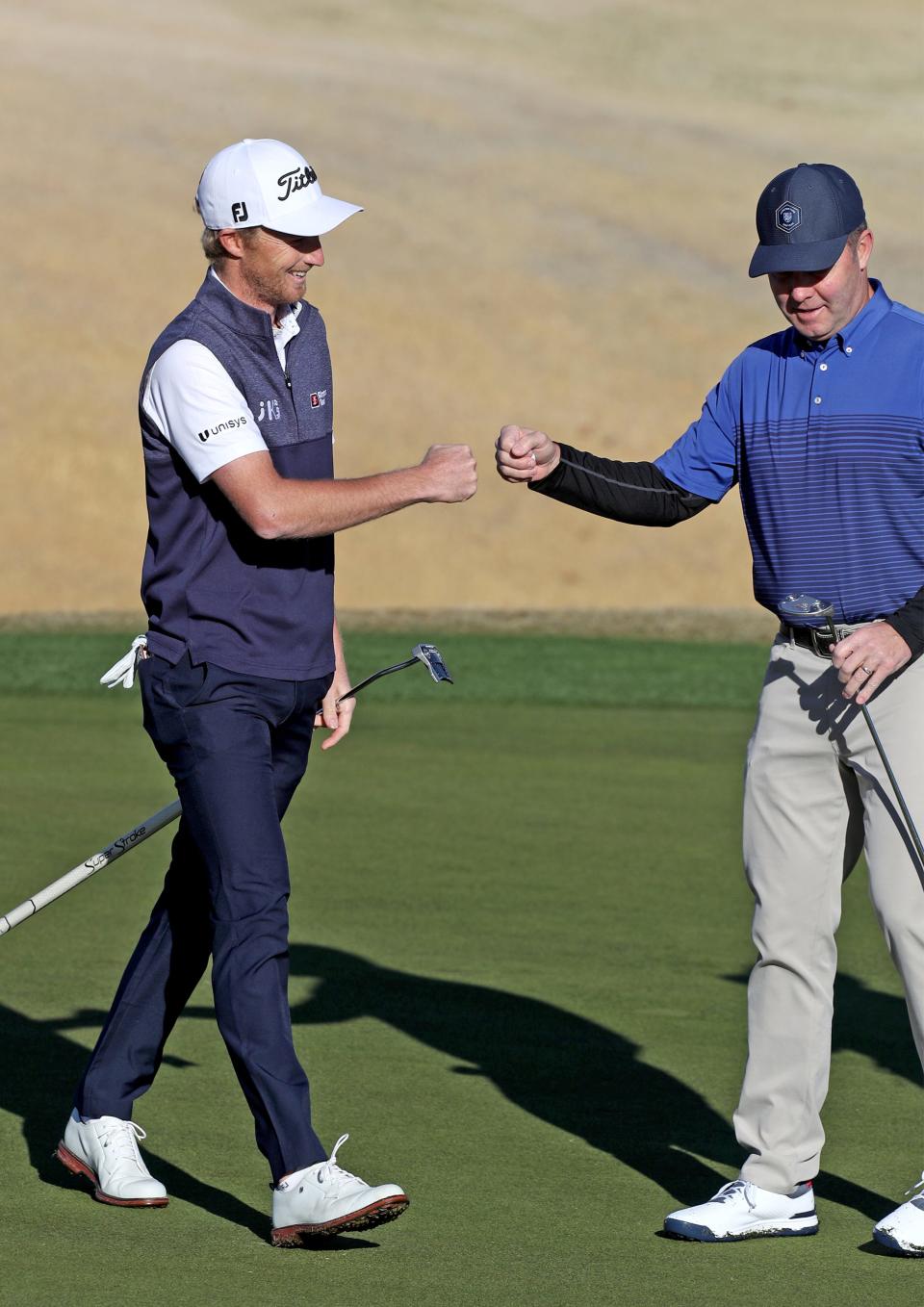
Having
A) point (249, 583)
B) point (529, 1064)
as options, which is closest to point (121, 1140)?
point (249, 583)

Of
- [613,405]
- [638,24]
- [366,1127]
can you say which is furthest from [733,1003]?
[638,24]

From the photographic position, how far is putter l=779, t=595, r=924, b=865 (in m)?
4.71

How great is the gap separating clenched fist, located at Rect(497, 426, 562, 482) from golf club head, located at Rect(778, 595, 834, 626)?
24.4 inches

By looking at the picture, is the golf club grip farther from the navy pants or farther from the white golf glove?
the white golf glove

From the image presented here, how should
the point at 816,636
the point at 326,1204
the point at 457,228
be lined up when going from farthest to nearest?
the point at 457,228 < the point at 816,636 < the point at 326,1204

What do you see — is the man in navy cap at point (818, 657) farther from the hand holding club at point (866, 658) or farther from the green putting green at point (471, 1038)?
the green putting green at point (471, 1038)

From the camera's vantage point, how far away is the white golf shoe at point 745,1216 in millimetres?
4727

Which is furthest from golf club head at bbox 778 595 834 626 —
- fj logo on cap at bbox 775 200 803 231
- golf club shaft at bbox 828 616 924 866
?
fj logo on cap at bbox 775 200 803 231

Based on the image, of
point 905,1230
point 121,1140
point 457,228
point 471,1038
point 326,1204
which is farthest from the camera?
point 457,228

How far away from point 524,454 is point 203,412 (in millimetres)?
747

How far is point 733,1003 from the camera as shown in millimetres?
6914

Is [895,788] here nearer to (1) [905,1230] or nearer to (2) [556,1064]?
(1) [905,1230]

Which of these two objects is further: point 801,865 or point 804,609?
point 801,865

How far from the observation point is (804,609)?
4.73 meters
